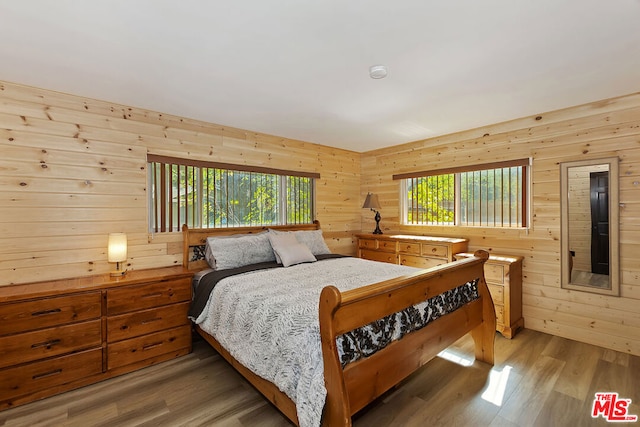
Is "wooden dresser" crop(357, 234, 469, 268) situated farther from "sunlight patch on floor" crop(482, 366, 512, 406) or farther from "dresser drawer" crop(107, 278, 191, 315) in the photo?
"dresser drawer" crop(107, 278, 191, 315)

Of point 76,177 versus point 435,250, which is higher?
point 76,177

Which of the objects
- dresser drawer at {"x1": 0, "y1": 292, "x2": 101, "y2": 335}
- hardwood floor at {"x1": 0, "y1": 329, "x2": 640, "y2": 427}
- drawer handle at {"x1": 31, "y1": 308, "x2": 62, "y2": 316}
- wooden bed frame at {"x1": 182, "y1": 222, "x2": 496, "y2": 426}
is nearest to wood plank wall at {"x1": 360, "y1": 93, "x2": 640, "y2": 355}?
hardwood floor at {"x1": 0, "y1": 329, "x2": 640, "y2": 427}

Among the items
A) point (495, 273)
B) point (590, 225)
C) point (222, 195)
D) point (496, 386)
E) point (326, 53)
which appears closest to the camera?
point (326, 53)

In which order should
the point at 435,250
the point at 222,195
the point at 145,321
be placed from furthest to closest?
the point at 435,250, the point at 222,195, the point at 145,321

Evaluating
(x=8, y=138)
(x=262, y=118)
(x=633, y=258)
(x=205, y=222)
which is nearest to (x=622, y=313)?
(x=633, y=258)

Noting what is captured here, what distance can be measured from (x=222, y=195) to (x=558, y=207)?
3.72m

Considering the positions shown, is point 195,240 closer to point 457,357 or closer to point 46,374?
point 46,374

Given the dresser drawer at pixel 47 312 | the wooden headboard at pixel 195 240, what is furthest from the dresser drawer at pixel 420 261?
the dresser drawer at pixel 47 312

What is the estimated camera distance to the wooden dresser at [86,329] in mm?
2141

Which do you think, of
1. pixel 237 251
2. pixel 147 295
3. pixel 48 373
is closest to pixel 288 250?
pixel 237 251

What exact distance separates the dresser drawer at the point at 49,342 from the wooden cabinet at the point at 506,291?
3.74m

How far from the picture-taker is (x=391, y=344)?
1.84 metres

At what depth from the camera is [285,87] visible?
101 inches

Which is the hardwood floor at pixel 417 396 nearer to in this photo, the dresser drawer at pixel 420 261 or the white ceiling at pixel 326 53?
the dresser drawer at pixel 420 261
